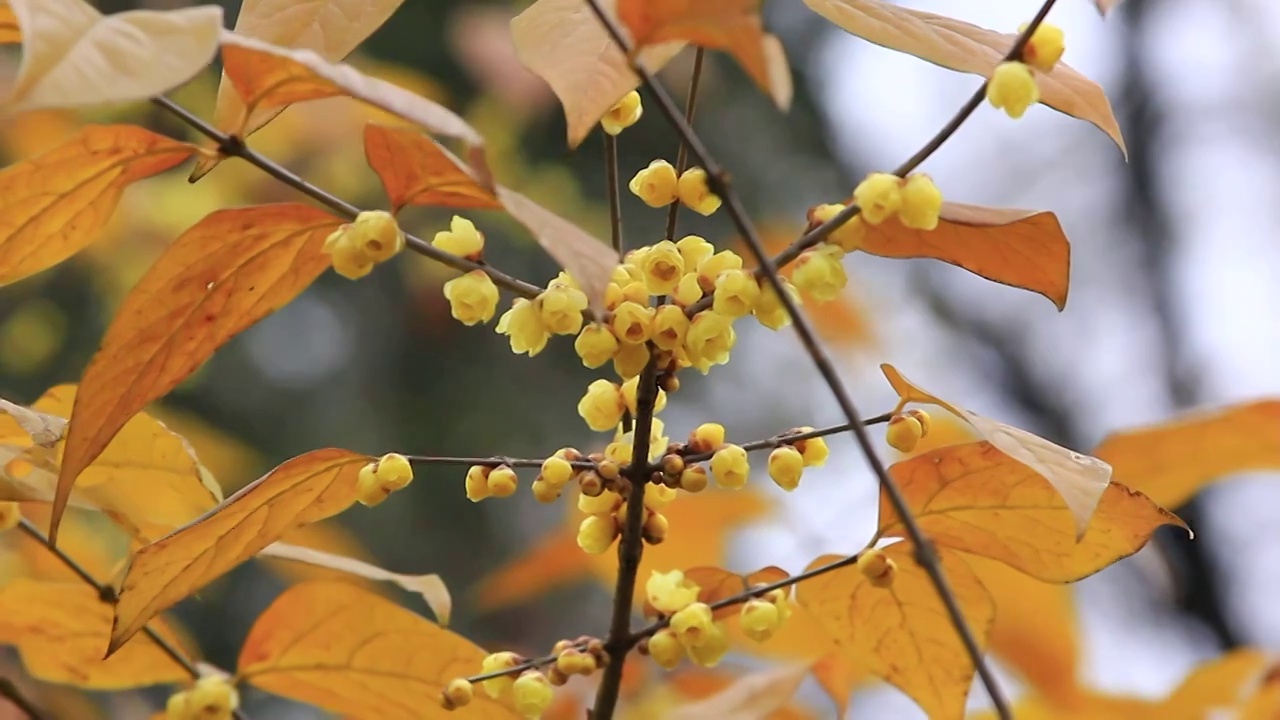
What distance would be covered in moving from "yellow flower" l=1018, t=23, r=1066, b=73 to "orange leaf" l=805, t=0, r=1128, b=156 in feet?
0.09

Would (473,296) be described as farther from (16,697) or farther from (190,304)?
(16,697)

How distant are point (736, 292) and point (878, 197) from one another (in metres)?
0.05

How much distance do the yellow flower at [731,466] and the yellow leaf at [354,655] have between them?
129mm

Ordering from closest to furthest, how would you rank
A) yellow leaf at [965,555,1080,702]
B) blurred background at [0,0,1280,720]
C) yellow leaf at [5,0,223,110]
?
yellow leaf at [5,0,223,110]
yellow leaf at [965,555,1080,702]
blurred background at [0,0,1280,720]

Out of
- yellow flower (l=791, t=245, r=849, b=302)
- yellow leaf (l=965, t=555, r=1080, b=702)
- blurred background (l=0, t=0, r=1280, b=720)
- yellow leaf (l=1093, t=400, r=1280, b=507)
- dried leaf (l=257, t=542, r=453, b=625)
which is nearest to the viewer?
yellow flower (l=791, t=245, r=849, b=302)

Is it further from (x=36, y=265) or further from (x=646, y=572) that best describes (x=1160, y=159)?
(x=36, y=265)

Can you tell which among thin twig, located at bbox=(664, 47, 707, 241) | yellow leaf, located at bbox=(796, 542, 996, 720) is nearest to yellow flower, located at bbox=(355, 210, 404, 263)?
thin twig, located at bbox=(664, 47, 707, 241)

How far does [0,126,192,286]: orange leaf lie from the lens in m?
0.39

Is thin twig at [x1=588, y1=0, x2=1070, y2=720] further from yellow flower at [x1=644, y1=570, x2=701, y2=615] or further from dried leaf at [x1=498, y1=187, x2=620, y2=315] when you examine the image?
yellow flower at [x1=644, y1=570, x2=701, y2=615]

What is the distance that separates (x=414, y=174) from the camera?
382mm

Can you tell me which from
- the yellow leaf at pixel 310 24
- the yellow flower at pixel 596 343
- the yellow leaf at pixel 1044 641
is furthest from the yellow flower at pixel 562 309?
the yellow leaf at pixel 1044 641

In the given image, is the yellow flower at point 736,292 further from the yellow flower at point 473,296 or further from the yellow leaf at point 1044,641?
the yellow leaf at point 1044,641

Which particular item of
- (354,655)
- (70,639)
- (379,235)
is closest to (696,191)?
(379,235)

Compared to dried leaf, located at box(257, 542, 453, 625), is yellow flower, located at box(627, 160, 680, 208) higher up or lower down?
higher up
